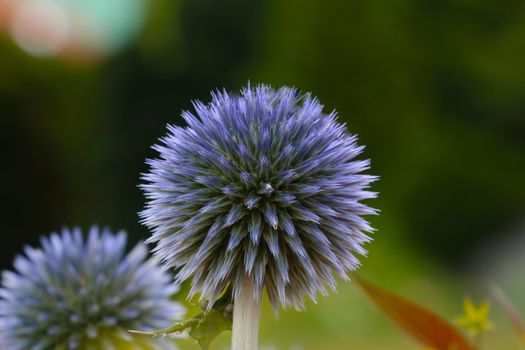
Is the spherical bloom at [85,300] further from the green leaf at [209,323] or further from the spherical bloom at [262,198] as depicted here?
the spherical bloom at [262,198]

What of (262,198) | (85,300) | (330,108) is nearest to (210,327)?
(262,198)

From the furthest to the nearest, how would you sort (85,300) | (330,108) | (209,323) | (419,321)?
(330,108)
(85,300)
(419,321)
(209,323)

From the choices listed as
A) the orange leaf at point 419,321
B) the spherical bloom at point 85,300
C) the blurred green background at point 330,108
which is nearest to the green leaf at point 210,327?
the orange leaf at point 419,321

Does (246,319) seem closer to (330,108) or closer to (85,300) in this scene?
(85,300)

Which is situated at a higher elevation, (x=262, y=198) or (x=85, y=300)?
(x=85, y=300)

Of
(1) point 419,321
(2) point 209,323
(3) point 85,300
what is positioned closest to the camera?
(2) point 209,323

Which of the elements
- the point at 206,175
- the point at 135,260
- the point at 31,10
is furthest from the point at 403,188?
the point at 206,175

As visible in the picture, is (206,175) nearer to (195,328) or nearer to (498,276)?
(195,328)

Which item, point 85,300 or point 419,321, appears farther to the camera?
point 85,300
